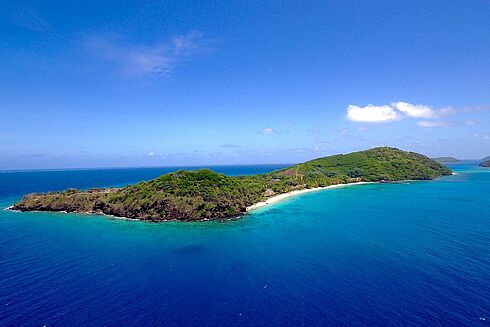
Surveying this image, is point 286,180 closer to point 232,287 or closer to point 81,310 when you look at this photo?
point 232,287

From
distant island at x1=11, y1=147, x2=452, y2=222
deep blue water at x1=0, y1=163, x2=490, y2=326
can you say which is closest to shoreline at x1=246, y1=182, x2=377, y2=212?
distant island at x1=11, y1=147, x2=452, y2=222

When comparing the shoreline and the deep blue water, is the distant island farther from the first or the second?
the deep blue water

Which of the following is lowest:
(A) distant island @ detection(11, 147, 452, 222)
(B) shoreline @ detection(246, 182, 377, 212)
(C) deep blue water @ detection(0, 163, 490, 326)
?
(C) deep blue water @ detection(0, 163, 490, 326)

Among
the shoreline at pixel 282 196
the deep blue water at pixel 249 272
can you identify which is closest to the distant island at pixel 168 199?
the shoreline at pixel 282 196

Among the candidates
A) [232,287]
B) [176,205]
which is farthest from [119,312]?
[176,205]

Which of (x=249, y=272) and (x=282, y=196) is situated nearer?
(x=249, y=272)

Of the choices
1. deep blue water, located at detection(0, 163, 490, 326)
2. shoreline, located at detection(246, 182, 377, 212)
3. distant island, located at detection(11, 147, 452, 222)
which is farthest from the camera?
shoreline, located at detection(246, 182, 377, 212)

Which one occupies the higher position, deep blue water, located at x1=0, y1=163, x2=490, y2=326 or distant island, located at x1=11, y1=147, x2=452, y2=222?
distant island, located at x1=11, y1=147, x2=452, y2=222

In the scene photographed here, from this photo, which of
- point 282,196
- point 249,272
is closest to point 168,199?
point 249,272

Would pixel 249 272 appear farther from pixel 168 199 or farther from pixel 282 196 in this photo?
pixel 282 196
